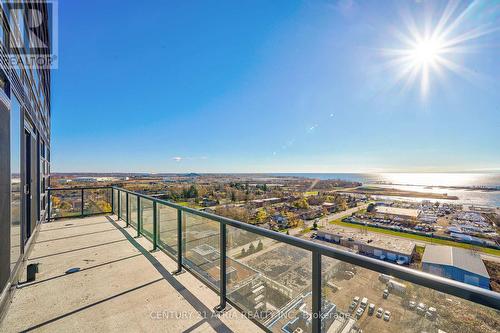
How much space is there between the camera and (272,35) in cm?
669

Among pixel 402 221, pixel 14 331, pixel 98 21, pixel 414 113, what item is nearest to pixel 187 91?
pixel 98 21

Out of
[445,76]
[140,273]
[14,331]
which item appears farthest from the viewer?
[445,76]

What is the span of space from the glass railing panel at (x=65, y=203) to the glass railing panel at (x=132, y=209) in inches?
94.8

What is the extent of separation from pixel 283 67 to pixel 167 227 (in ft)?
25.2

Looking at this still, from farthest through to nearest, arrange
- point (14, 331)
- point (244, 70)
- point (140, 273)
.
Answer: point (244, 70) < point (140, 273) < point (14, 331)

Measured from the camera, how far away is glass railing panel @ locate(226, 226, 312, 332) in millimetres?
1453

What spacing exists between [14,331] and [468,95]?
12102mm

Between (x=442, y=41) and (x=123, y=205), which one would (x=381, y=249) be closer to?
(x=442, y=41)

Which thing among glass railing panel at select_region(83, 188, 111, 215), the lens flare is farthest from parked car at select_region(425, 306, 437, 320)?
glass railing panel at select_region(83, 188, 111, 215)

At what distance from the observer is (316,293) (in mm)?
1332

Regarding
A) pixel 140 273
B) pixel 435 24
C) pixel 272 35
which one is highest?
pixel 272 35

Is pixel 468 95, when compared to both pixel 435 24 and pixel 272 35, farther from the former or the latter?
pixel 272 35

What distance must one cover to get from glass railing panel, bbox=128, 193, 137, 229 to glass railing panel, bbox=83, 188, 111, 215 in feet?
7.55

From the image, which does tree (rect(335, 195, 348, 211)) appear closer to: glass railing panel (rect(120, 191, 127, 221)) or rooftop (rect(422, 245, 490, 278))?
rooftop (rect(422, 245, 490, 278))
